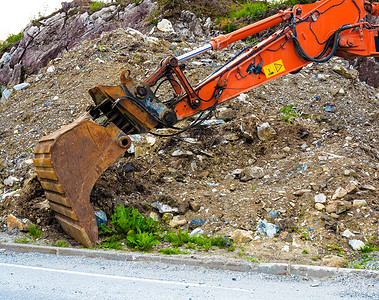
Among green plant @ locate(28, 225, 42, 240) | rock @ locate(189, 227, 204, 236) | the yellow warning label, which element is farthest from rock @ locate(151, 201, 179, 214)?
the yellow warning label

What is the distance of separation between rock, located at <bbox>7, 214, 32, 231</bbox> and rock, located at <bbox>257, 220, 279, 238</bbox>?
11.2ft

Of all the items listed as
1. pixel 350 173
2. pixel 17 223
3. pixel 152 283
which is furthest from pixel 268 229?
pixel 17 223

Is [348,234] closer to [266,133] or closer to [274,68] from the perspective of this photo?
[274,68]

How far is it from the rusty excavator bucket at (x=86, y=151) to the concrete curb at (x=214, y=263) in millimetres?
337

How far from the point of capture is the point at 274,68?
6.19 metres

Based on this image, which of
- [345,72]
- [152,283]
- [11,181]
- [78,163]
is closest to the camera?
[152,283]

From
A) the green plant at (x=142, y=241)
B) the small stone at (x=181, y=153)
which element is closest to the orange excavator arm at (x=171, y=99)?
the green plant at (x=142, y=241)

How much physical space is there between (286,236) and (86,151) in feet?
9.49

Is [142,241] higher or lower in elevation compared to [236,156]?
higher

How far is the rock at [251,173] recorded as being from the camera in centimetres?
714

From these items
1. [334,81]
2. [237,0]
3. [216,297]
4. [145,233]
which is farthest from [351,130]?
[237,0]

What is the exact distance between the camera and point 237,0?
16.3 meters

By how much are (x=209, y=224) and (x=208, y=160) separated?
208cm

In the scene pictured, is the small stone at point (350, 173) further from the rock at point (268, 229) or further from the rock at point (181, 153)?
the rock at point (181, 153)
